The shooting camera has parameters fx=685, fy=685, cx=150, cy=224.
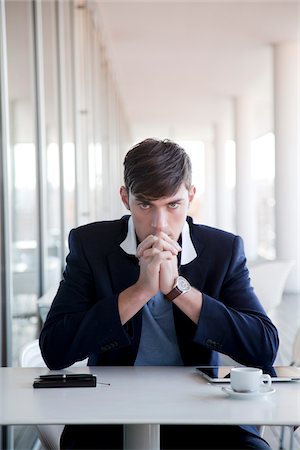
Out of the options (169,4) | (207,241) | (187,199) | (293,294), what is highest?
(169,4)

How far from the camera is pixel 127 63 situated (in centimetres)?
1044

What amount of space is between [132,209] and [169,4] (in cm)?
607

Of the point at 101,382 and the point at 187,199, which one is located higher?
the point at 187,199

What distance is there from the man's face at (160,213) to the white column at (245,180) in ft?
39.9

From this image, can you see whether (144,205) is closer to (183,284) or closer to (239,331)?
(183,284)

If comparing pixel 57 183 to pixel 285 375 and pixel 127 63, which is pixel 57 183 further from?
pixel 127 63

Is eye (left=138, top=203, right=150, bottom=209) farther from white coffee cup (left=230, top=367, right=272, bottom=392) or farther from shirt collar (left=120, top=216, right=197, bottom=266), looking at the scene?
white coffee cup (left=230, top=367, right=272, bottom=392)

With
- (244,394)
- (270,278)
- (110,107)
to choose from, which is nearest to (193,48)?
(110,107)

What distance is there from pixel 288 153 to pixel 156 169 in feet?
25.4

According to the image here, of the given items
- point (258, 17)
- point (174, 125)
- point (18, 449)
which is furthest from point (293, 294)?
point (174, 125)

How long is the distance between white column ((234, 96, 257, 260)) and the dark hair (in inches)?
480

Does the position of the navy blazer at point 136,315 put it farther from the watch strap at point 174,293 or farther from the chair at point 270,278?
the chair at point 270,278

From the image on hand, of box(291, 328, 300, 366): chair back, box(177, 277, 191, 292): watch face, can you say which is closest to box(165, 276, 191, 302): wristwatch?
box(177, 277, 191, 292): watch face

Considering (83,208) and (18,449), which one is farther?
(83,208)
